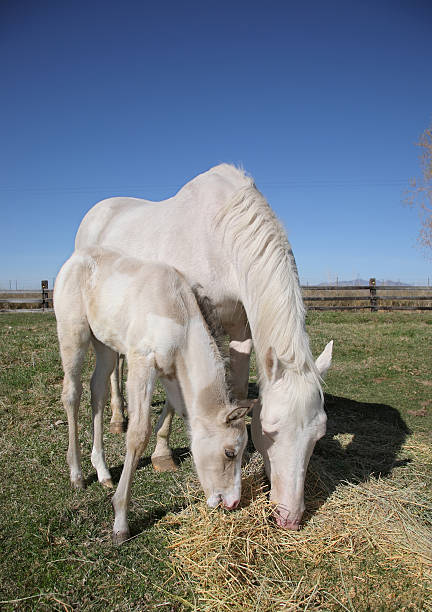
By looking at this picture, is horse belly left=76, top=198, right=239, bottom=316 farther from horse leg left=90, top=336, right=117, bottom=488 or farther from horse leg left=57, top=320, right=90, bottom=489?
horse leg left=90, top=336, right=117, bottom=488

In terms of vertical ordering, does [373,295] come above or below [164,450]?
above

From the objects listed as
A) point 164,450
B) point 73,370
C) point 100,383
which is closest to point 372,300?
point 164,450

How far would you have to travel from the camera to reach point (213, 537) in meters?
2.55

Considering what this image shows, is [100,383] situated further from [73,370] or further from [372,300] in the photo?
[372,300]

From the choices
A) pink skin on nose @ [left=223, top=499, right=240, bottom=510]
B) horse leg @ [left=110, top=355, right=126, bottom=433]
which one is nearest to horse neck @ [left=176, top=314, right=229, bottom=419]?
pink skin on nose @ [left=223, top=499, right=240, bottom=510]

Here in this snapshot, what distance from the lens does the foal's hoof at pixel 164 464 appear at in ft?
12.2

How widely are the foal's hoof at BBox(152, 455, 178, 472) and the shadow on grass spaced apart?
94cm

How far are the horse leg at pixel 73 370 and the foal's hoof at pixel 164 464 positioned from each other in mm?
679

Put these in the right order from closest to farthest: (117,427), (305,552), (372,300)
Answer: (305,552) < (117,427) < (372,300)

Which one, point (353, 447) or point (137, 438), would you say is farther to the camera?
point (353, 447)

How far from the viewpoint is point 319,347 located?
8711mm

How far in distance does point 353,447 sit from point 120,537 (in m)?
2.61

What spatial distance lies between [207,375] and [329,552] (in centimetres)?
132

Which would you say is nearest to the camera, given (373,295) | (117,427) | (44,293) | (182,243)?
(182,243)
